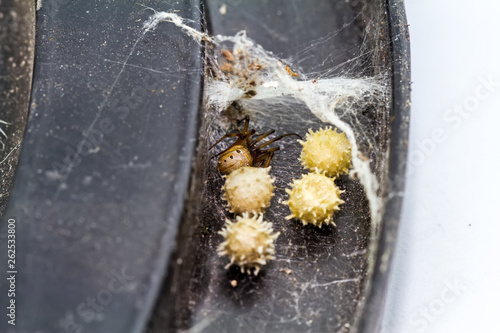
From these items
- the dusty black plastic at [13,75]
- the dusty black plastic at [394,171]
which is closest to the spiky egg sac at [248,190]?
the dusty black plastic at [394,171]

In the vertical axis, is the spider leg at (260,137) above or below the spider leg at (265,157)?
above

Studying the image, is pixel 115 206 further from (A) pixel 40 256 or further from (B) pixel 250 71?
(B) pixel 250 71

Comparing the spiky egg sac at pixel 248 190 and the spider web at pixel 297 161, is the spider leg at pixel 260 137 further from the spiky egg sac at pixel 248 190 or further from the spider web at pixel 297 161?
the spiky egg sac at pixel 248 190

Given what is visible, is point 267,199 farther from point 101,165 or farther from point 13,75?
point 13,75

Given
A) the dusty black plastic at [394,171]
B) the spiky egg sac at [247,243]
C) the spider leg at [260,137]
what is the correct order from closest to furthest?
the dusty black plastic at [394,171]
the spiky egg sac at [247,243]
the spider leg at [260,137]

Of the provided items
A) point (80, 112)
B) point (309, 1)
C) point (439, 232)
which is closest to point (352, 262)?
point (439, 232)

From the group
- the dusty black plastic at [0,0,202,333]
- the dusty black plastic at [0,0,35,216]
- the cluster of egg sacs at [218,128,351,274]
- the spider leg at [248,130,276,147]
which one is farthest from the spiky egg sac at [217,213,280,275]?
the dusty black plastic at [0,0,35,216]

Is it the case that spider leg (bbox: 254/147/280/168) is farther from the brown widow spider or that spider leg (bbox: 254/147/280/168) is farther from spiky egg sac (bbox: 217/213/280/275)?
spiky egg sac (bbox: 217/213/280/275)
